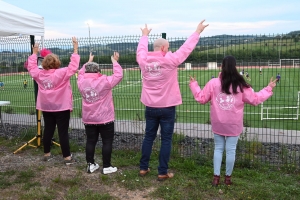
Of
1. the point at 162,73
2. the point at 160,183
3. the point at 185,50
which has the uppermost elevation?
the point at 185,50

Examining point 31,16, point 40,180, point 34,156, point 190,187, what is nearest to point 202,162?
point 190,187

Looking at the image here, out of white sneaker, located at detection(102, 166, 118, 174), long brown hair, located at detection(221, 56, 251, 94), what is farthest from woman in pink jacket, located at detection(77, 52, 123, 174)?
long brown hair, located at detection(221, 56, 251, 94)

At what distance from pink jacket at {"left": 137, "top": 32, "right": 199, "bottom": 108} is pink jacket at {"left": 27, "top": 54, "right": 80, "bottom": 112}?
1.39m

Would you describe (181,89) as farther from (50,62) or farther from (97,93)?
(97,93)

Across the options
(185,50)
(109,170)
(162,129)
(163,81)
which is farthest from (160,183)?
(185,50)

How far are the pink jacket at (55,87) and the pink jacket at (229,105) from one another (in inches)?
93.6

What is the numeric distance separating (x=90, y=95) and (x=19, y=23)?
2.28 meters

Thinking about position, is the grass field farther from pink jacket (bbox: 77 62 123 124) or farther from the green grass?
the green grass

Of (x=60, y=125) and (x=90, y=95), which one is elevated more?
(x=90, y=95)

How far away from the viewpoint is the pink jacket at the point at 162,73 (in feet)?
14.9

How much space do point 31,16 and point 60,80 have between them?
1.79 meters

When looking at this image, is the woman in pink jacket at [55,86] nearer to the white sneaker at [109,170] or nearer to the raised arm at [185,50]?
the white sneaker at [109,170]

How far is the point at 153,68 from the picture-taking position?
465 cm

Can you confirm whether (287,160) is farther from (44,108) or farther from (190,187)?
(44,108)
